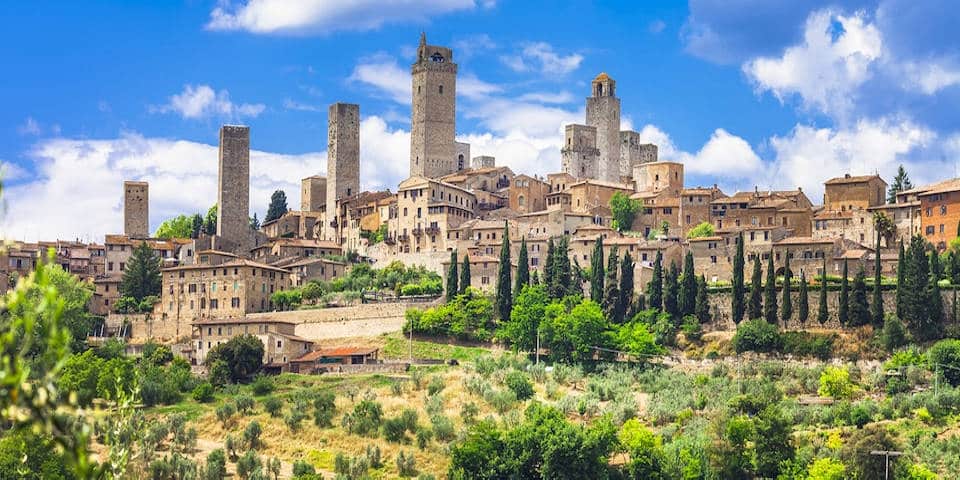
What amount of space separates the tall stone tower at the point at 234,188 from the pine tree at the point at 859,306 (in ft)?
146

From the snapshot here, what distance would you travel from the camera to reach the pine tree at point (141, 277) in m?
77.4

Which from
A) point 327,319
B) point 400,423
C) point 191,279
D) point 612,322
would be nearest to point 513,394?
point 400,423

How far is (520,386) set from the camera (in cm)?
5850

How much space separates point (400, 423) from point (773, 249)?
82.1 ft

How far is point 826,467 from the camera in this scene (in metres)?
45.8

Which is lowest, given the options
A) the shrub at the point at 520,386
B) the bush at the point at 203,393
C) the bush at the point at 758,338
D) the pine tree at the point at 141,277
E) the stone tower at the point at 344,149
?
the bush at the point at 203,393

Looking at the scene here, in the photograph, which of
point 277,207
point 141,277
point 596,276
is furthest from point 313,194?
point 596,276

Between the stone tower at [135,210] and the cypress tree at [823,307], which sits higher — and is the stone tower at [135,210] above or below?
above

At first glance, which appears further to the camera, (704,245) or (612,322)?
(704,245)

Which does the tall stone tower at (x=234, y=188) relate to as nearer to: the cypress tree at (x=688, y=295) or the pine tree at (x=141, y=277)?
the pine tree at (x=141, y=277)

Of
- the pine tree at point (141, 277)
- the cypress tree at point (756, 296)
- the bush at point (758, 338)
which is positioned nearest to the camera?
the bush at point (758, 338)

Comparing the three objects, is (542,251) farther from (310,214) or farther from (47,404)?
(47,404)

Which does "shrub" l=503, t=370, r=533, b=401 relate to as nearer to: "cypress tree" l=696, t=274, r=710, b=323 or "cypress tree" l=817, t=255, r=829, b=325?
"cypress tree" l=696, t=274, r=710, b=323

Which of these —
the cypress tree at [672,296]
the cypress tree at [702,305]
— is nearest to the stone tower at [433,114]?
the cypress tree at [672,296]
